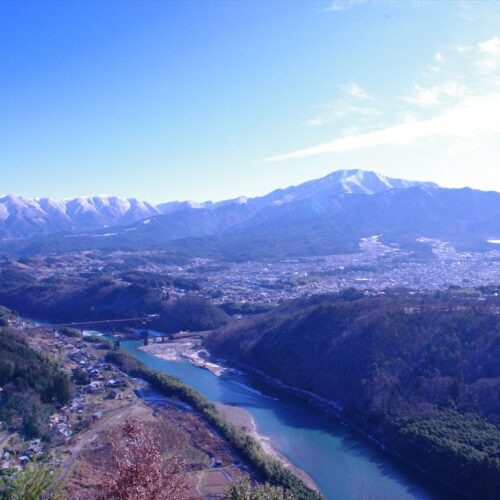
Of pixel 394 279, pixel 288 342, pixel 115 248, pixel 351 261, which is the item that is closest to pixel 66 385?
pixel 288 342

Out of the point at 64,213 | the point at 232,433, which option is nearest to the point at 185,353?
the point at 232,433

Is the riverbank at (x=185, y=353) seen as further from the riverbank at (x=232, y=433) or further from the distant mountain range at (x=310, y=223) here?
the distant mountain range at (x=310, y=223)

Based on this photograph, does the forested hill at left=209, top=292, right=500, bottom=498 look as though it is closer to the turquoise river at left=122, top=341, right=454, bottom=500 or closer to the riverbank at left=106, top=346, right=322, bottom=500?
the turquoise river at left=122, top=341, right=454, bottom=500

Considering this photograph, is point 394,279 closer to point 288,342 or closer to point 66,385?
point 288,342

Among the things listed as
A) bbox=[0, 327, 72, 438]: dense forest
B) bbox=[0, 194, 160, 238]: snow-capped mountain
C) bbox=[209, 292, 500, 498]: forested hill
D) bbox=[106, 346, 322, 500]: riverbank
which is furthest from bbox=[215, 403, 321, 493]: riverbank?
bbox=[0, 194, 160, 238]: snow-capped mountain

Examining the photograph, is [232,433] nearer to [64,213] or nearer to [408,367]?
[408,367]
